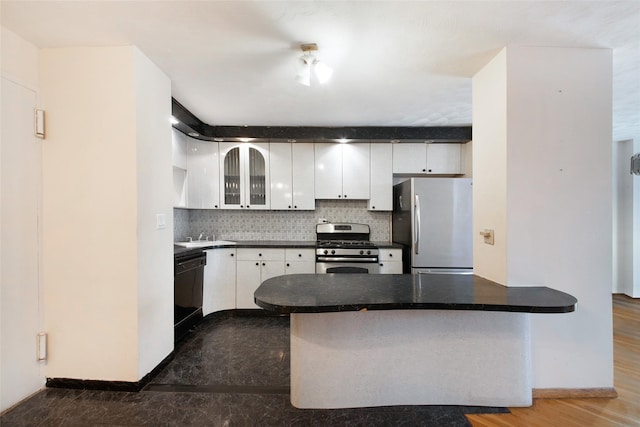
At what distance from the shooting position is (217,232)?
12.8 ft

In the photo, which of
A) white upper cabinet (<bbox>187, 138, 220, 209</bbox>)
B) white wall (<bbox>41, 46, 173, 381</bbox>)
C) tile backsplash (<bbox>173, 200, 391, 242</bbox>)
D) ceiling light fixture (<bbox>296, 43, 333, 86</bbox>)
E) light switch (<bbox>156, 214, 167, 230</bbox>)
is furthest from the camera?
tile backsplash (<bbox>173, 200, 391, 242</bbox>)

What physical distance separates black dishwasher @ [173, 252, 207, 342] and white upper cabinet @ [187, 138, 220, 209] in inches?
31.7

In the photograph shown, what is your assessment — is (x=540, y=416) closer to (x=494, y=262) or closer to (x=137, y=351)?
(x=494, y=262)

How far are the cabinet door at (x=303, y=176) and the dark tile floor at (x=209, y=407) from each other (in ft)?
6.42

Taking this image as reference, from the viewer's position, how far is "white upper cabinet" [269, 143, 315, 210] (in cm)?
365

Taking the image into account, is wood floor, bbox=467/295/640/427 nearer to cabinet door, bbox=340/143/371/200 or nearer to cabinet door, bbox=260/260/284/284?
cabinet door, bbox=260/260/284/284

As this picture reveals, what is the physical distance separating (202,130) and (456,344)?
3294 mm

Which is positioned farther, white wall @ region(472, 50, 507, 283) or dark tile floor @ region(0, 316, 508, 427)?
white wall @ region(472, 50, 507, 283)

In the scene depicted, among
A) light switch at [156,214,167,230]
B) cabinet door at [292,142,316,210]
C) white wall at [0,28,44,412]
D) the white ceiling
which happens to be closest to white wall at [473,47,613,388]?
the white ceiling

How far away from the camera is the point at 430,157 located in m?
3.67

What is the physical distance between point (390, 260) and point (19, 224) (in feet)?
10.6

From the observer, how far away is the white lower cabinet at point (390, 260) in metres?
3.34

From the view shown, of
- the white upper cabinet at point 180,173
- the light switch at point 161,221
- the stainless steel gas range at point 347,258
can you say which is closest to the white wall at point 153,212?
the light switch at point 161,221

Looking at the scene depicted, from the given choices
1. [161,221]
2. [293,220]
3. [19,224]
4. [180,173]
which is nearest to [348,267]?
[293,220]
